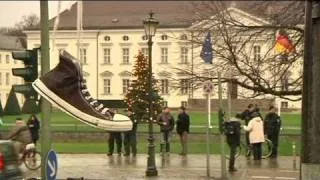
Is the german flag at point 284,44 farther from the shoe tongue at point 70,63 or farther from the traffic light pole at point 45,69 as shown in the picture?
the shoe tongue at point 70,63

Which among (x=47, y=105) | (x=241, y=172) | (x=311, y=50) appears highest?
(x=311, y=50)

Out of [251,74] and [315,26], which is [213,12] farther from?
[315,26]

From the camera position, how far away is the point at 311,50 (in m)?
9.52

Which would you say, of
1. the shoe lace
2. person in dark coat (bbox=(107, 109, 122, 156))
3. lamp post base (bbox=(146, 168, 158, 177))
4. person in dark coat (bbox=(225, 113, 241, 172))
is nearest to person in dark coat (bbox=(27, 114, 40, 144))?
person in dark coat (bbox=(107, 109, 122, 156))

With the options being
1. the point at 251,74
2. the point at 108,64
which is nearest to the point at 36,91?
the point at 251,74

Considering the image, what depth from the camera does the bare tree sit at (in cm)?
2398

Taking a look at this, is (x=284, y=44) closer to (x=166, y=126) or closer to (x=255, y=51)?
(x=255, y=51)

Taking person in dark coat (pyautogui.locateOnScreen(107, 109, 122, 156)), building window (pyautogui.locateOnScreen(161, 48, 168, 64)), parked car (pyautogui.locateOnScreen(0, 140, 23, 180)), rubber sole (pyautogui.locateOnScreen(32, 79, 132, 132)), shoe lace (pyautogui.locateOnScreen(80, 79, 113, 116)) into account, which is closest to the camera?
rubber sole (pyautogui.locateOnScreen(32, 79, 132, 132))

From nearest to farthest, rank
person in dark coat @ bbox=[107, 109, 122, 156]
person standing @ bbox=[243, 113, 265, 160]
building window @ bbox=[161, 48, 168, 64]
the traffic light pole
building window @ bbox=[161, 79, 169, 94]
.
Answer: the traffic light pole
person standing @ bbox=[243, 113, 265, 160]
person in dark coat @ bbox=[107, 109, 122, 156]
building window @ bbox=[161, 79, 169, 94]
building window @ bbox=[161, 48, 168, 64]

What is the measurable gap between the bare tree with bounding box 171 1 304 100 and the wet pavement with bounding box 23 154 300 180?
9.66 feet

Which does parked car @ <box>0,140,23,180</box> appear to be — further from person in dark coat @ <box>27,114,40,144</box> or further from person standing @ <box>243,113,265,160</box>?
person in dark coat @ <box>27,114,40,144</box>

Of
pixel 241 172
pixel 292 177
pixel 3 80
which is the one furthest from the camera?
pixel 241 172

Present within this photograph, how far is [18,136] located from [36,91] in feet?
39.3

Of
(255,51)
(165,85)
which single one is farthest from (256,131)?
(165,85)
